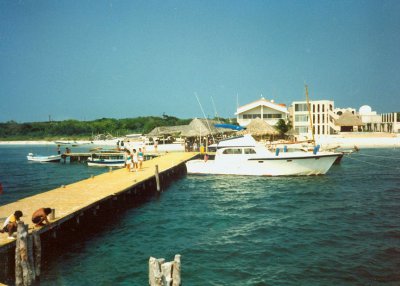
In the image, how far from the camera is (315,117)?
231ft

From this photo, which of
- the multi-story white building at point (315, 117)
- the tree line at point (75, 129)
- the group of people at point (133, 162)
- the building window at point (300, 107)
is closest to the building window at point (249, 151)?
the group of people at point (133, 162)

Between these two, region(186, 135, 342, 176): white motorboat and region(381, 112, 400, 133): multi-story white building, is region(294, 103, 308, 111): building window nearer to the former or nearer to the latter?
region(381, 112, 400, 133): multi-story white building

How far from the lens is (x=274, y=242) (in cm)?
1455

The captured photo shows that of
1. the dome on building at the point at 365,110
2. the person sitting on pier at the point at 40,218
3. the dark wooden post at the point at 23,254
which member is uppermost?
the dome on building at the point at 365,110

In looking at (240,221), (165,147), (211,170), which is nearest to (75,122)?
(165,147)

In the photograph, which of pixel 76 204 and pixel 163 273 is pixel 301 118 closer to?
pixel 76 204

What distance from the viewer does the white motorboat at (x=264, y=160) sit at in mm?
27938

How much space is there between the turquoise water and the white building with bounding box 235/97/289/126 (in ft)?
127

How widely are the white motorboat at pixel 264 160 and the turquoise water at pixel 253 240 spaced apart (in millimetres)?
2991

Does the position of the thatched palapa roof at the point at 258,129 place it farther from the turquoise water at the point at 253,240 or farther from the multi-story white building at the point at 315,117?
the multi-story white building at the point at 315,117

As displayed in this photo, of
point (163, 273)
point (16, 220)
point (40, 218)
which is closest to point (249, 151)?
point (40, 218)

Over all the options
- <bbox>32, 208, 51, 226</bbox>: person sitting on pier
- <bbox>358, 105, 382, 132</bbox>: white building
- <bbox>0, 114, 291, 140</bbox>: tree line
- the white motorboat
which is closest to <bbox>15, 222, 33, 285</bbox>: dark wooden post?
<bbox>32, 208, 51, 226</bbox>: person sitting on pier

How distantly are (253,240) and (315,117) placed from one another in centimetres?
6011

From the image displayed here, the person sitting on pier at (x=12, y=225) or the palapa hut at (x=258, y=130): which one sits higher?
the palapa hut at (x=258, y=130)
